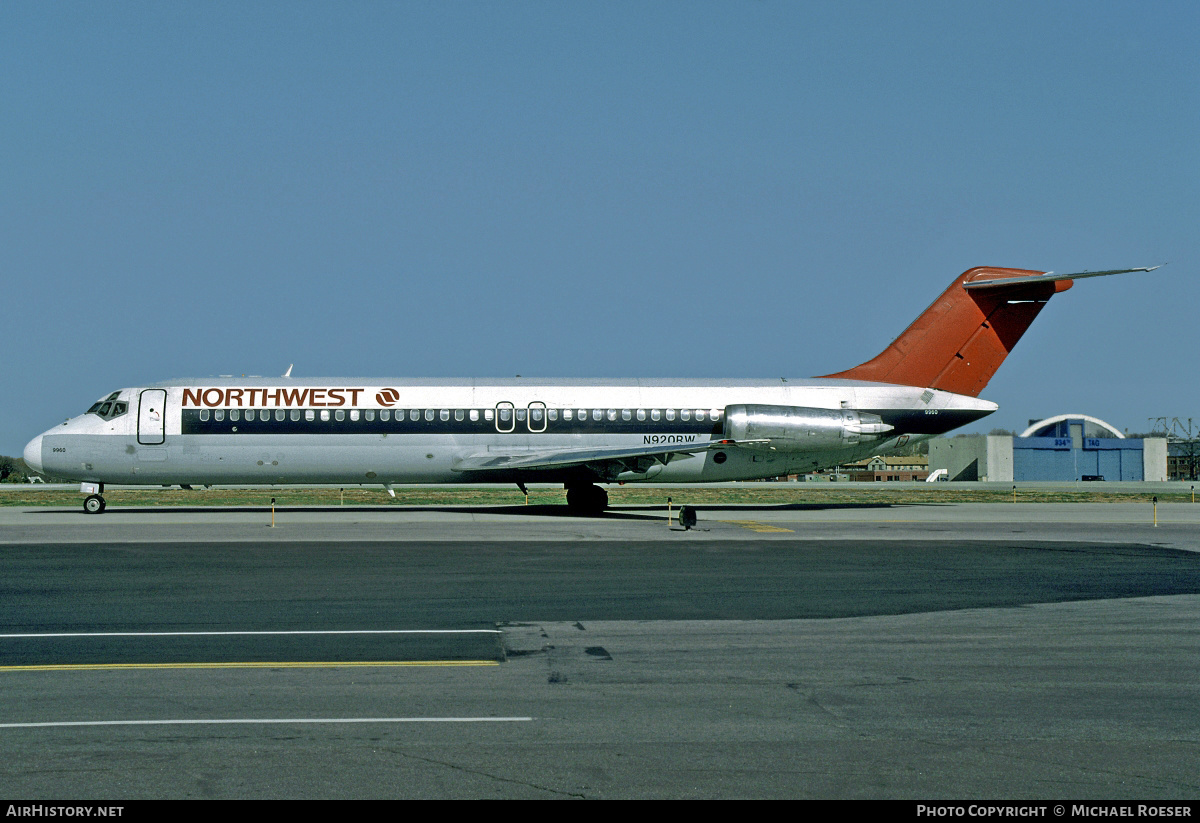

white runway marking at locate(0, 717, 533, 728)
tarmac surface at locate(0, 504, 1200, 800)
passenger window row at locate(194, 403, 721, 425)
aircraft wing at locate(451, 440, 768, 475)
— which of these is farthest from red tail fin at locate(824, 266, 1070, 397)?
white runway marking at locate(0, 717, 533, 728)

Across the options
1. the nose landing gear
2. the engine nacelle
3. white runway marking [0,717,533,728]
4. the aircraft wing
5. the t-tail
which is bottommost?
white runway marking [0,717,533,728]

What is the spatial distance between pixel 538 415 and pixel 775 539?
36.5 feet

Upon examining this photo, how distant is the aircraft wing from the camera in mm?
31359

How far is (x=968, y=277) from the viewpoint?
35375 mm

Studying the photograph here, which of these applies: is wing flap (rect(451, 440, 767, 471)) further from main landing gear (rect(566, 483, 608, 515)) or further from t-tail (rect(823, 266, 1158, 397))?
t-tail (rect(823, 266, 1158, 397))

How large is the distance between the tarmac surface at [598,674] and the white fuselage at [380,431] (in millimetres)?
11114

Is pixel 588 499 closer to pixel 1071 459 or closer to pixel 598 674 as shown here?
pixel 598 674

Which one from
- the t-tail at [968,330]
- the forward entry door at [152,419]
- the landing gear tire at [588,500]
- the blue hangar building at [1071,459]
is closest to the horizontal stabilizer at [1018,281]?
the t-tail at [968,330]

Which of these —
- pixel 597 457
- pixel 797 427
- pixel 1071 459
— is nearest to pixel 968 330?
pixel 797 427

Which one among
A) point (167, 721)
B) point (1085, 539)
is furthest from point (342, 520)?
point (167, 721)

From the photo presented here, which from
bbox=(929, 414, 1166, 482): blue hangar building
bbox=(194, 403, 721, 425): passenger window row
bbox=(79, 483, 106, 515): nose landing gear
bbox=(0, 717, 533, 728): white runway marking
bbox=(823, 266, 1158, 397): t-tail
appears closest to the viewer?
bbox=(0, 717, 533, 728): white runway marking

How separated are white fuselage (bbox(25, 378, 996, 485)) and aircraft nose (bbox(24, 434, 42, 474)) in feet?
0.14

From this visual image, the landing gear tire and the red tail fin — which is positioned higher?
the red tail fin

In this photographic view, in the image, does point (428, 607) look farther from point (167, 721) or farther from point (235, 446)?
point (235, 446)
